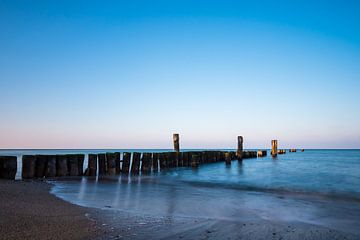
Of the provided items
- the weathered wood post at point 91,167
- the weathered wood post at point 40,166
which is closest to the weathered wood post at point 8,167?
the weathered wood post at point 40,166

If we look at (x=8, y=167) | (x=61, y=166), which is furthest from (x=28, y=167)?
(x=61, y=166)

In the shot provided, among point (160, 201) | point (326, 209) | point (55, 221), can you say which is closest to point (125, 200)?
point (160, 201)

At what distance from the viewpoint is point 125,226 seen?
453 centimetres

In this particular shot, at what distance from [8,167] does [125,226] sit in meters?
8.42

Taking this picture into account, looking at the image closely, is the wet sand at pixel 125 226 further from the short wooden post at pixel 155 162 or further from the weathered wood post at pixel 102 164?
the short wooden post at pixel 155 162

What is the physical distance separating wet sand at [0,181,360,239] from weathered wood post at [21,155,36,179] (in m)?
6.55

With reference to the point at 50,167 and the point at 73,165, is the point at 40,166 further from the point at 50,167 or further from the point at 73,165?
the point at 73,165

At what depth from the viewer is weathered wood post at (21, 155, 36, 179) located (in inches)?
459

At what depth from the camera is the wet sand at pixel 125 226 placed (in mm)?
4016

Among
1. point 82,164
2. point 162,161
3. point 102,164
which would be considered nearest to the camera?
point 82,164

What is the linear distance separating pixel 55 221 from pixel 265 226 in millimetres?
3315

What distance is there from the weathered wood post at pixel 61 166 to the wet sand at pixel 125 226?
287 inches

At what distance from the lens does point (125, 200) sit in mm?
7461

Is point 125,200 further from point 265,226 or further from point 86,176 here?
point 86,176
